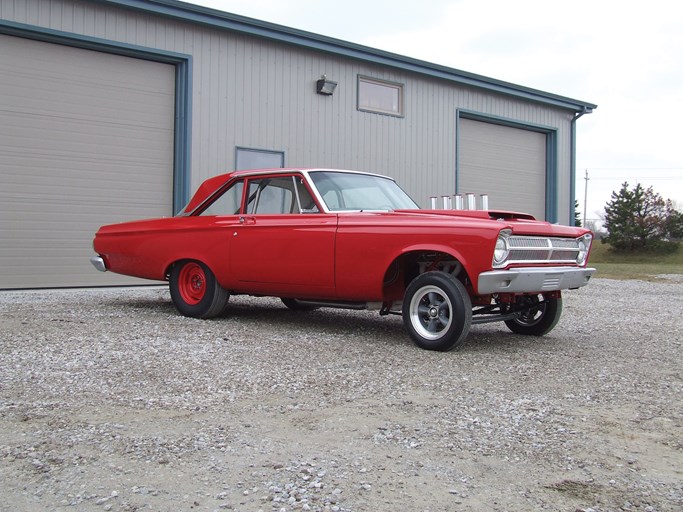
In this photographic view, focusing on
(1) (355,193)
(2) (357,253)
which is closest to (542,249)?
(2) (357,253)

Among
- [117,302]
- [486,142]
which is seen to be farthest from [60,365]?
[486,142]

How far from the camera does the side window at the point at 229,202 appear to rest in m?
7.04

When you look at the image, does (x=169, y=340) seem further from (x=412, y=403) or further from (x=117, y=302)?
(x=117, y=302)

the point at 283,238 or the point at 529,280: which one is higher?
the point at 283,238

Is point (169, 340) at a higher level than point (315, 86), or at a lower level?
lower

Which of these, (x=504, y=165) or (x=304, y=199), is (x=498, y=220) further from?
(x=504, y=165)

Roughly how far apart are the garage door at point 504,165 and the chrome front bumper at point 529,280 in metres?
9.58

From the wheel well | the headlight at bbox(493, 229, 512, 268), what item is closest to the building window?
the wheel well

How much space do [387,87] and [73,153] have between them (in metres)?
6.49

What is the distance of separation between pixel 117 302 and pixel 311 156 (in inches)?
201

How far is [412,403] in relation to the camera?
391 cm

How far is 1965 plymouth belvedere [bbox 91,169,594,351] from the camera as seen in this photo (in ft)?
17.6

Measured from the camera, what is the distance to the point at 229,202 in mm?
7113

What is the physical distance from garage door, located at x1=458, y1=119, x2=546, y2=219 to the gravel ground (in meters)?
9.53
